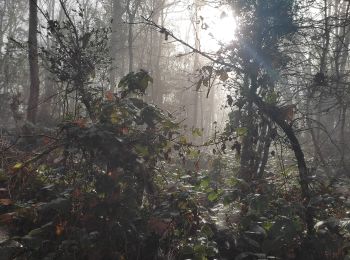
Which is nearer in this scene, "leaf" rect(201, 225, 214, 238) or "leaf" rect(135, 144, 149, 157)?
"leaf" rect(201, 225, 214, 238)

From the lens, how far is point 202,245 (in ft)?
13.0

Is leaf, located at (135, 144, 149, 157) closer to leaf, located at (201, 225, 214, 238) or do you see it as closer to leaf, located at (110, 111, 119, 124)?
leaf, located at (110, 111, 119, 124)

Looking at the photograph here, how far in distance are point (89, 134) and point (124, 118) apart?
671 mm

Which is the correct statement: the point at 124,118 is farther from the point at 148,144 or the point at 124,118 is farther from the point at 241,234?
the point at 241,234

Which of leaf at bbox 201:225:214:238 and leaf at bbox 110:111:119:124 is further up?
leaf at bbox 110:111:119:124

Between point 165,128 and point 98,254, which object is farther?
point 165,128

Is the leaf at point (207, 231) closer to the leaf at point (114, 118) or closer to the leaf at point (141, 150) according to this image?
the leaf at point (141, 150)

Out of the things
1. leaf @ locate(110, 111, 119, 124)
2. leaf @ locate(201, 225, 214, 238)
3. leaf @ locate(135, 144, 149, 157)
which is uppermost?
leaf @ locate(110, 111, 119, 124)

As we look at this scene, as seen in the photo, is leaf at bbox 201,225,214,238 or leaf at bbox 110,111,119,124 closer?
leaf at bbox 201,225,214,238

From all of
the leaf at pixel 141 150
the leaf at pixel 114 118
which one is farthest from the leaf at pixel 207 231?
the leaf at pixel 114 118

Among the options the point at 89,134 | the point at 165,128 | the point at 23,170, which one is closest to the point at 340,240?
the point at 165,128

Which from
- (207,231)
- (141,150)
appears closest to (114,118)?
(141,150)

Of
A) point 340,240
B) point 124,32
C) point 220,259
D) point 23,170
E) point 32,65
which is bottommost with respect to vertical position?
point 220,259

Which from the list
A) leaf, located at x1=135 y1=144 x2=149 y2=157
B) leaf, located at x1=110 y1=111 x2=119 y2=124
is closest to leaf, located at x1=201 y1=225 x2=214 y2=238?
leaf, located at x1=135 y1=144 x2=149 y2=157
